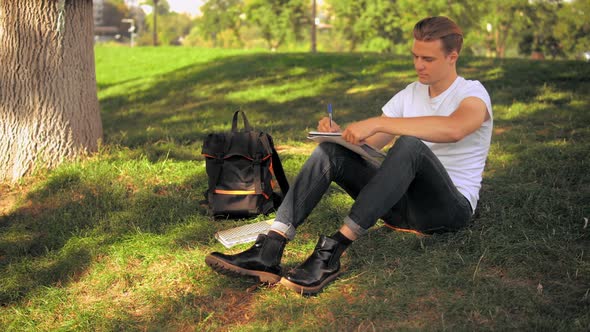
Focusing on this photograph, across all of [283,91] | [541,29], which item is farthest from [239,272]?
[541,29]

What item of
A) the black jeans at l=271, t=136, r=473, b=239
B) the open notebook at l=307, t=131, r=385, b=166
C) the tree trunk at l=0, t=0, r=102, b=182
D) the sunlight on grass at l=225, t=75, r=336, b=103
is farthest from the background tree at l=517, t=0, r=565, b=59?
the open notebook at l=307, t=131, r=385, b=166

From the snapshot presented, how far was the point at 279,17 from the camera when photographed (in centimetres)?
5444

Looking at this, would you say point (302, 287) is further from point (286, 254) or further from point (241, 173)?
point (241, 173)

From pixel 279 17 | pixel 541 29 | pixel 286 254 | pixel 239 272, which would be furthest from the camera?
pixel 541 29

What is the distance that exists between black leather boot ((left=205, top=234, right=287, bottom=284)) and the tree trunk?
3087mm

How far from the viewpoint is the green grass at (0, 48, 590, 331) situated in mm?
3264

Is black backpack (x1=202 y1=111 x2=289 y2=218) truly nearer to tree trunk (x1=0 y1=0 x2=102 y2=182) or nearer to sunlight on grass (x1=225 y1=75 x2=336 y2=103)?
tree trunk (x1=0 y1=0 x2=102 y2=182)

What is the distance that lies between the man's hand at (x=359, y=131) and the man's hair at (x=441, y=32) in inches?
24.0

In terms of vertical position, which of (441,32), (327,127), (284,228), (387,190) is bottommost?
(284,228)

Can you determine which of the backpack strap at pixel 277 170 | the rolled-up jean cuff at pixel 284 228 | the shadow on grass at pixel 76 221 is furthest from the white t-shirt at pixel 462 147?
the shadow on grass at pixel 76 221

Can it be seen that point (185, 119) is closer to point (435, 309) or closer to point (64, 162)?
point (64, 162)

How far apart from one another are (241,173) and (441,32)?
6.37ft

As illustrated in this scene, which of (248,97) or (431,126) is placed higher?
(431,126)

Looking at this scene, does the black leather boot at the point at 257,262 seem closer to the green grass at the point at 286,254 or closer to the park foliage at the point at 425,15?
the green grass at the point at 286,254
